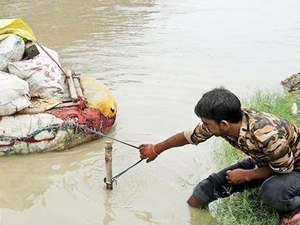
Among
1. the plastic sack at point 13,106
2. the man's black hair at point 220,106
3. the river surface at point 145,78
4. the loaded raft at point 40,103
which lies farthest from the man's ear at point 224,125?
the plastic sack at point 13,106

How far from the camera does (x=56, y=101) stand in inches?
182

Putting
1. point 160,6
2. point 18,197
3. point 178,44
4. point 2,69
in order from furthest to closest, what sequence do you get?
point 160,6 < point 178,44 < point 2,69 < point 18,197

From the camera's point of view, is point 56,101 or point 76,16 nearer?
point 56,101

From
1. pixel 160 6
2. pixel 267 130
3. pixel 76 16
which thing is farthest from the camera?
pixel 160 6

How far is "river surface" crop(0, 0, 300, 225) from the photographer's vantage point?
366 centimetres

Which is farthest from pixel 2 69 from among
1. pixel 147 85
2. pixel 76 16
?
pixel 76 16

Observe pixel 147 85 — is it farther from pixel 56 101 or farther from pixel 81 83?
pixel 56 101

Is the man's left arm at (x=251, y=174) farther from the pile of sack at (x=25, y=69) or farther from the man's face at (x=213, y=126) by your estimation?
the pile of sack at (x=25, y=69)

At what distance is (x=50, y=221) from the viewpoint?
11.3 ft

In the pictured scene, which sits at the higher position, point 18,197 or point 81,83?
point 81,83

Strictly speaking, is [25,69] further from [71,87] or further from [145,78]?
[145,78]

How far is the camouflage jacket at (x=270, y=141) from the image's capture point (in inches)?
111

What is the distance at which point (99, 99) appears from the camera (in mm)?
4766

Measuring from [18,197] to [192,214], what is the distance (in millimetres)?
1328
